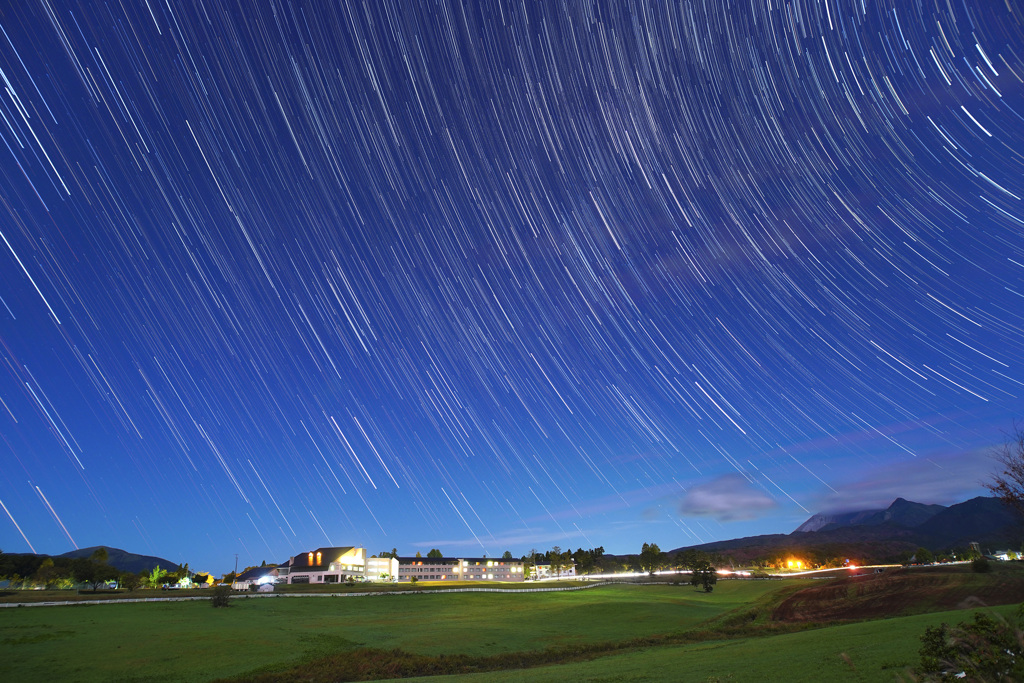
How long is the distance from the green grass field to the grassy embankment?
0.37 ft

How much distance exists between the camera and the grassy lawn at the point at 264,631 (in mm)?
28719

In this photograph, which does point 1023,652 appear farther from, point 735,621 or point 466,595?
point 466,595

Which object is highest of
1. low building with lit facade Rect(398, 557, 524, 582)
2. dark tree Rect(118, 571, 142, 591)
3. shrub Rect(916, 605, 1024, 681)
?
shrub Rect(916, 605, 1024, 681)

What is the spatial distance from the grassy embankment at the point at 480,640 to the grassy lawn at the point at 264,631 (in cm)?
14

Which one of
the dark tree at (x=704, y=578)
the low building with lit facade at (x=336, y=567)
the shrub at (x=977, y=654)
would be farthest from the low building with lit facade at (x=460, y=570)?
the shrub at (x=977, y=654)

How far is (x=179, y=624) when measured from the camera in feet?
141

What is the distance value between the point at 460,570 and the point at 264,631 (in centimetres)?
15319

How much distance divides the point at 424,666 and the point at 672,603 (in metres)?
38.1

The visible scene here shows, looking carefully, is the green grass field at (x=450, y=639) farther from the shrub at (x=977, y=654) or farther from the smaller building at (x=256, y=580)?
the smaller building at (x=256, y=580)

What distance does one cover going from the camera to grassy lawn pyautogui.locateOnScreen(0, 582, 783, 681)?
1131 inches

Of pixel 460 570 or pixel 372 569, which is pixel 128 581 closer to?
pixel 372 569

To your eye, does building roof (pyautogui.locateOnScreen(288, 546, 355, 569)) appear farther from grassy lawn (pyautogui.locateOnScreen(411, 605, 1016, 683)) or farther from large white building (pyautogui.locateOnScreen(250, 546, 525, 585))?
grassy lawn (pyautogui.locateOnScreen(411, 605, 1016, 683))

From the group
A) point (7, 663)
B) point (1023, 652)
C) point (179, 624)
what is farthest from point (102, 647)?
point (1023, 652)

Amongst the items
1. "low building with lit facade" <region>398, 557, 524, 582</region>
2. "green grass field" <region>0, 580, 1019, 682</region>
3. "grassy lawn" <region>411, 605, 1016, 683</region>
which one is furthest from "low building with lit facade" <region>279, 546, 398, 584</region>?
"grassy lawn" <region>411, 605, 1016, 683</region>
